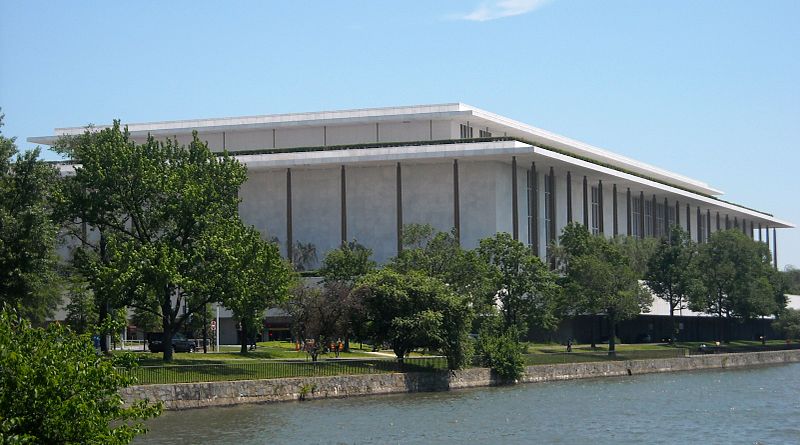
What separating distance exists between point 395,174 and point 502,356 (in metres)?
46.1

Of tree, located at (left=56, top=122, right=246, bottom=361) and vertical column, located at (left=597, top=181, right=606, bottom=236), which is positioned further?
vertical column, located at (left=597, top=181, right=606, bottom=236)

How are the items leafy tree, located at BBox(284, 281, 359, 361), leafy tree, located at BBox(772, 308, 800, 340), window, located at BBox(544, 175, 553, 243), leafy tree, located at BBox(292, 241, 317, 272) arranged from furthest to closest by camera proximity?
leafy tree, located at BBox(772, 308, 800, 340) → window, located at BBox(544, 175, 553, 243) → leafy tree, located at BBox(292, 241, 317, 272) → leafy tree, located at BBox(284, 281, 359, 361)

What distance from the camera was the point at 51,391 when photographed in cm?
2250

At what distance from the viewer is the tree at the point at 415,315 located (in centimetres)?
7094

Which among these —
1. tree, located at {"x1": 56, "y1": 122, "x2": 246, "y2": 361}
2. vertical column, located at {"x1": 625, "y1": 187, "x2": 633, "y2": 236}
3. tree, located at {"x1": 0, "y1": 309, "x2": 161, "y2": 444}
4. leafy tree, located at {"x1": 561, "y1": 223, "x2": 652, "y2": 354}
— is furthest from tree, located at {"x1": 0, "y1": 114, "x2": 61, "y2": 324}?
vertical column, located at {"x1": 625, "y1": 187, "x2": 633, "y2": 236}

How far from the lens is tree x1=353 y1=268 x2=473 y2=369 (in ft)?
233

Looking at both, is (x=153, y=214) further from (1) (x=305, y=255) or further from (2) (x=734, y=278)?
(2) (x=734, y=278)

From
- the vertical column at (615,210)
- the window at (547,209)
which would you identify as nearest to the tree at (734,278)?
the vertical column at (615,210)

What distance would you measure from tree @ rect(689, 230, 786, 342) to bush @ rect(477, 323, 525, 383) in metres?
49.6

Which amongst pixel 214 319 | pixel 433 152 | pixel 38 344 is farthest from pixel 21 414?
pixel 433 152

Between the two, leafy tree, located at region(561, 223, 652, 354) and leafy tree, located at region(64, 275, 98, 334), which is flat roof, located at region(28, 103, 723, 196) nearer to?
leafy tree, located at region(561, 223, 652, 354)

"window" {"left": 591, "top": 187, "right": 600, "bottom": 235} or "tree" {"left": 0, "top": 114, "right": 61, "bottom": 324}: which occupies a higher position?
"window" {"left": 591, "top": 187, "right": 600, "bottom": 235}

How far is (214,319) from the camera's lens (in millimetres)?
94938

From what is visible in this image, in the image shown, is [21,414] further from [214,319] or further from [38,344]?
[214,319]
